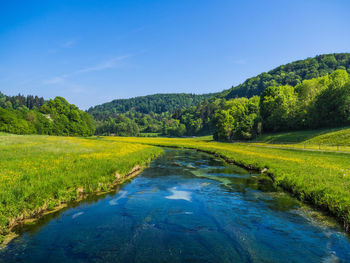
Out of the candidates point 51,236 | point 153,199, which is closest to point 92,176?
point 153,199

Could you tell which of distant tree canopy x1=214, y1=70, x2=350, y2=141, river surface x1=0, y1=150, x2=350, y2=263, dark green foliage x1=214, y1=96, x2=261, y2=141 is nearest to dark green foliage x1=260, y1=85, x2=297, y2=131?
distant tree canopy x1=214, y1=70, x2=350, y2=141

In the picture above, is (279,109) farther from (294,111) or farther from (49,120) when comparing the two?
(49,120)

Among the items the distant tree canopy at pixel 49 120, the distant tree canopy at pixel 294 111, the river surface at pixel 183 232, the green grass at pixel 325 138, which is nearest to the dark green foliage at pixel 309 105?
the distant tree canopy at pixel 294 111

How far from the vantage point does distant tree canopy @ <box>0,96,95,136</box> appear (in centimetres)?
8612

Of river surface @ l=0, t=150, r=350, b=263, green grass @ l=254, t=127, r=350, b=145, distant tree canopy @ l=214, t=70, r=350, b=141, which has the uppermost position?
distant tree canopy @ l=214, t=70, r=350, b=141

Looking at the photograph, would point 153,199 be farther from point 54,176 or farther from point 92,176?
point 54,176

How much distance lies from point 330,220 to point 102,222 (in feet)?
38.7

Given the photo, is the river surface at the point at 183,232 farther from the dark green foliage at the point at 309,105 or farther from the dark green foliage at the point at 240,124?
the dark green foliage at the point at 309,105

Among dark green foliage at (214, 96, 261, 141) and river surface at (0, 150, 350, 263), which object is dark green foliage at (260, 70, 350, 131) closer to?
dark green foliage at (214, 96, 261, 141)

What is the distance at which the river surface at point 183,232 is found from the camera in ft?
26.0

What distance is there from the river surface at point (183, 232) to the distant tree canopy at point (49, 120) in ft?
306

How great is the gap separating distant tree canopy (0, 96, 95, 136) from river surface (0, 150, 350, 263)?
93330 millimetres

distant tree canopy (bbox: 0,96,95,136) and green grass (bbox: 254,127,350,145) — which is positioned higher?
distant tree canopy (bbox: 0,96,95,136)

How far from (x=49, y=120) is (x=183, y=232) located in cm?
11212
